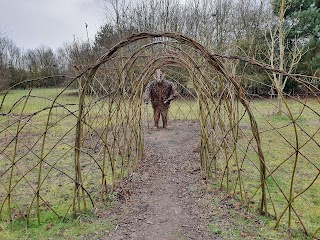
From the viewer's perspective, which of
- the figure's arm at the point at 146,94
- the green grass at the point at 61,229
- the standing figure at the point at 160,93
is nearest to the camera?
the green grass at the point at 61,229

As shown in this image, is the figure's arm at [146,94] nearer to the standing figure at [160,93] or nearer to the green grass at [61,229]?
the standing figure at [160,93]

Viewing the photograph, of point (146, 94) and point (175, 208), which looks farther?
point (146, 94)

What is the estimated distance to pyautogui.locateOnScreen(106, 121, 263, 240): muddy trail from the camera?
3277 mm

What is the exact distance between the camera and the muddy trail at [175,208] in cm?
328

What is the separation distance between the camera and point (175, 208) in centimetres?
390

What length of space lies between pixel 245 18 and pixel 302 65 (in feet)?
18.5

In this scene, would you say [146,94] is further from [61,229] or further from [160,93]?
[61,229]

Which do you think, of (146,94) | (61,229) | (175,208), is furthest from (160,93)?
(61,229)

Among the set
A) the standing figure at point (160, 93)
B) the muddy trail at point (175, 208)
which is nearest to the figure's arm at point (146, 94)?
the standing figure at point (160, 93)

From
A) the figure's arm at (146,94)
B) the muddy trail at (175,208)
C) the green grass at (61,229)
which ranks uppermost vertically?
the figure's arm at (146,94)

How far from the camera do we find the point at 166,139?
26.9 ft

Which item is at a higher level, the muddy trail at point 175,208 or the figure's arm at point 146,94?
the figure's arm at point 146,94

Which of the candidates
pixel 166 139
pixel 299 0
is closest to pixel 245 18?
pixel 299 0

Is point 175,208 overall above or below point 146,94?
below
